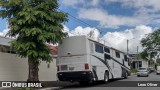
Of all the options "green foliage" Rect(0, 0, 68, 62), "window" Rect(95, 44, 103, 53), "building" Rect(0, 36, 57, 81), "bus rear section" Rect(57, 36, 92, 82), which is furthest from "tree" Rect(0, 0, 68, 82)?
"window" Rect(95, 44, 103, 53)

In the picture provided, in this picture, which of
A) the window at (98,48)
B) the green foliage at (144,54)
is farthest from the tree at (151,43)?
the window at (98,48)

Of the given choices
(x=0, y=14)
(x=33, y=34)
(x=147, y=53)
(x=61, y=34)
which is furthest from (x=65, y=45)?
(x=147, y=53)

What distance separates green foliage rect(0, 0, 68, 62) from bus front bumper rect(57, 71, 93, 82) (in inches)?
82.8

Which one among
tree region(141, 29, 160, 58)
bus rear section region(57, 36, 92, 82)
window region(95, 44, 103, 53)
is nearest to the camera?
bus rear section region(57, 36, 92, 82)

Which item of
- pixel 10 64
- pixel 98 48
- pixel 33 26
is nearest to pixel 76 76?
pixel 98 48

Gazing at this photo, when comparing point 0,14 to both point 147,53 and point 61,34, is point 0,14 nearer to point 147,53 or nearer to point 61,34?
point 61,34

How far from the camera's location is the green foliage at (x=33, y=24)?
23.5 meters

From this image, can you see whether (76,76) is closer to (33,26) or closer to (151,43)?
(33,26)

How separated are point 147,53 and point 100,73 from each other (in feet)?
241

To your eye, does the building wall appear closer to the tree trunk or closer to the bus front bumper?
the tree trunk

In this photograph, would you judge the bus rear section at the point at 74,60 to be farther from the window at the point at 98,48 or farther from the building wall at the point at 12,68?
the building wall at the point at 12,68

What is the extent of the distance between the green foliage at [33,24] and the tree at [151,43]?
75964 millimetres

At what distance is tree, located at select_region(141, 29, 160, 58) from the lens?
97.7 m

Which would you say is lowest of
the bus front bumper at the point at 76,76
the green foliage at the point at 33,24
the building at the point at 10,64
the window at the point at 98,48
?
the bus front bumper at the point at 76,76
